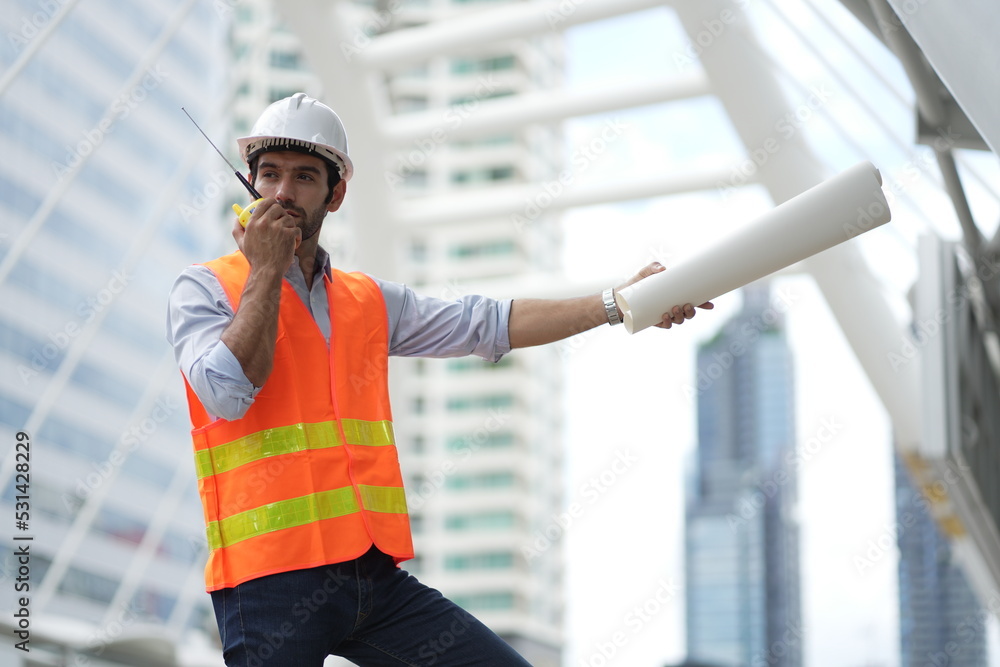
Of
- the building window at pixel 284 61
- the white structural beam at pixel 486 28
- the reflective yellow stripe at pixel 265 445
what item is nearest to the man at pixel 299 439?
the reflective yellow stripe at pixel 265 445

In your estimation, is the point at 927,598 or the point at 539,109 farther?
the point at 927,598

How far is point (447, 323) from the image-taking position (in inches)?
134

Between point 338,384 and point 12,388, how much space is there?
8940cm

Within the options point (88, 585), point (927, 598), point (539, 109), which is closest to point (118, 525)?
point (88, 585)

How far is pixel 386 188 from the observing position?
10.3 meters

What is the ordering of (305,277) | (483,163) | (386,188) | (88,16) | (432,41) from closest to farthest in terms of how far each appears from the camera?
(305,277), (432,41), (386,188), (88,16), (483,163)

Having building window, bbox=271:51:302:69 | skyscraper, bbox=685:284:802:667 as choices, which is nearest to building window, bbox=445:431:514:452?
building window, bbox=271:51:302:69

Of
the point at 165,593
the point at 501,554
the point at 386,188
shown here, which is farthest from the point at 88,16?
the point at 386,188

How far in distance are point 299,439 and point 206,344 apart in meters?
0.32

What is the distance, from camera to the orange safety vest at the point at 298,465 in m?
2.77

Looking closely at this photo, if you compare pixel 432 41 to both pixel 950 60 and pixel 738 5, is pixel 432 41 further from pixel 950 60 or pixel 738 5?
pixel 950 60

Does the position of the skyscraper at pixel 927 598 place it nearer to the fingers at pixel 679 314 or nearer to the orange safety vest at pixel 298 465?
the fingers at pixel 679 314

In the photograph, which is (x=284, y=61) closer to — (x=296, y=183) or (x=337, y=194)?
(x=337, y=194)

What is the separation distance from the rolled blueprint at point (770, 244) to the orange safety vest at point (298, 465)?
0.78 metres
